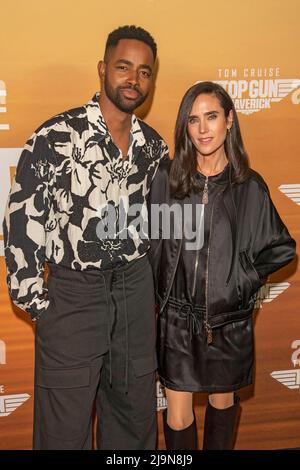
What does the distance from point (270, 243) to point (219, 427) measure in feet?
2.53

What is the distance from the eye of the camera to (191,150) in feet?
7.54

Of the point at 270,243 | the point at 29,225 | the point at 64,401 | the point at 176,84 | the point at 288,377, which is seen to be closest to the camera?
the point at 29,225

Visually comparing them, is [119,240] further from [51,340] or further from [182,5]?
[182,5]

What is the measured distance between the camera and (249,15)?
8.68ft

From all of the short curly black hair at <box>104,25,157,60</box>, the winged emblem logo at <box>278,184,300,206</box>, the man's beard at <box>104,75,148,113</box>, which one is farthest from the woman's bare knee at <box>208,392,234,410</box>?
the short curly black hair at <box>104,25,157,60</box>

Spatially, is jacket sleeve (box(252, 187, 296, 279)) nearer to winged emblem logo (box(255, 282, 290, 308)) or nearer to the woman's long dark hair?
the woman's long dark hair

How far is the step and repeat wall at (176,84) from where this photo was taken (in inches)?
98.7

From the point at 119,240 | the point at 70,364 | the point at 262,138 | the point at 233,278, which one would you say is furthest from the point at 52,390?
the point at 262,138

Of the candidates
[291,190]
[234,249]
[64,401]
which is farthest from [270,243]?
[64,401]

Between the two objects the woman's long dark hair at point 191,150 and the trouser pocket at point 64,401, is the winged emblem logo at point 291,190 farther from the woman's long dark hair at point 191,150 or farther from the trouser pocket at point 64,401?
the trouser pocket at point 64,401

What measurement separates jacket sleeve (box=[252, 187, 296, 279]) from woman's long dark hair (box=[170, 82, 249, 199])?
165 mm

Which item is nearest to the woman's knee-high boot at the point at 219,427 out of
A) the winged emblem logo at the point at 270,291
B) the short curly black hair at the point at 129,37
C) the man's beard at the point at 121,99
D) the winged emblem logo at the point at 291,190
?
the winged emblem logo at the point at 270,291

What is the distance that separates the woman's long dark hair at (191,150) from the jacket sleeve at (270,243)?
6.5 inches

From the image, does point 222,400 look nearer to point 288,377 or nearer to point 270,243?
point 270,243
